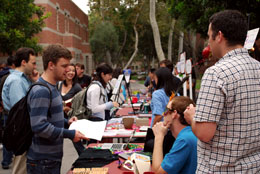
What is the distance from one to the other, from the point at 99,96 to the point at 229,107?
11.1 feet

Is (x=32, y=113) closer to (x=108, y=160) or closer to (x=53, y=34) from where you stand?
(x=108, y=160)

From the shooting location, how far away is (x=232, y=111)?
6.08ft

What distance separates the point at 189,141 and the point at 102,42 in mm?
35497

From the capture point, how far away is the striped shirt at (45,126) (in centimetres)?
266

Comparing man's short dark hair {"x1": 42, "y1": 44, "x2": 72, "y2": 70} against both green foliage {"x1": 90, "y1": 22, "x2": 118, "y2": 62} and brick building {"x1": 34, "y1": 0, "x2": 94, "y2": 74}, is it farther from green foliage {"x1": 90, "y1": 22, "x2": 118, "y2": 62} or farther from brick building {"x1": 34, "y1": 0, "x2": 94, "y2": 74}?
green foliage {"x1": 90, "y1": 22, "x2": 118, "y2": 62}

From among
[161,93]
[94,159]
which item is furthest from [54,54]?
[161,93]

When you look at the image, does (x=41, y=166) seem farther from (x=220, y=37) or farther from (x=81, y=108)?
(x=81, y=108)

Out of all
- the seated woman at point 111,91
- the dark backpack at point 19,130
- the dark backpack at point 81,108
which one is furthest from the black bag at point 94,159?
the seated woman at point 111,91

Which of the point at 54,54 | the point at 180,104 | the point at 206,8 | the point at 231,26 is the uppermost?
the point at 206,8

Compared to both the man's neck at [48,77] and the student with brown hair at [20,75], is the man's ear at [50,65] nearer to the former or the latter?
the man's neck at [48,77]

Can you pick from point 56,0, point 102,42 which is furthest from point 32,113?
point 102,42

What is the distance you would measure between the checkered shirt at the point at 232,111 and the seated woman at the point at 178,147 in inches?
21.9

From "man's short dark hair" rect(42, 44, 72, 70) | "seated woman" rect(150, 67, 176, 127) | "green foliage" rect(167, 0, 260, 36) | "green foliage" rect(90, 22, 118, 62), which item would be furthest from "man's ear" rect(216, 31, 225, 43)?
"green foliage" rect(90, 22, 118, 62)

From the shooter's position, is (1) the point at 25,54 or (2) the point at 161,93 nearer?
(1) the point at 25,54
